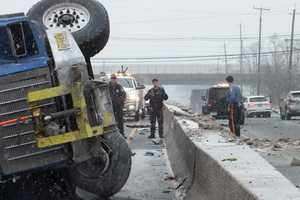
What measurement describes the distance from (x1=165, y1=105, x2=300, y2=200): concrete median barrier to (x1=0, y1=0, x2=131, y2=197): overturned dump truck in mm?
1195

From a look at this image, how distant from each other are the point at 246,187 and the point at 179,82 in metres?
118

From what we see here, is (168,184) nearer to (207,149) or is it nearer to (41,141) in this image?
(207,149)

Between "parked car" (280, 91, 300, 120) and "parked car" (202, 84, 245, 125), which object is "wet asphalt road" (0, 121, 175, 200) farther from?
"parked car" (280, 91, 300, 120)

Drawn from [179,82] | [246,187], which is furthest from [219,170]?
[179,82]

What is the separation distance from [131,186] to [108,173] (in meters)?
2.20

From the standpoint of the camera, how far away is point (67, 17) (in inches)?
368

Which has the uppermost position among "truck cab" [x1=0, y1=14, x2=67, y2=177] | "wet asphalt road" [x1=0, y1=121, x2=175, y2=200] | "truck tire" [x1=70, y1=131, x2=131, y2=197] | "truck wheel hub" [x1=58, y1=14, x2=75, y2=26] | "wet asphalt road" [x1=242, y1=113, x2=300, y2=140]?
"truck wheel hub" [x1=58, y1=14, x2=75, y2=26]

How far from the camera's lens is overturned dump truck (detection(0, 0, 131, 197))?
7.72 metres

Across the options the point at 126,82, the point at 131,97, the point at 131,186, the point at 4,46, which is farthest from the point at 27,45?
the point at 126,82

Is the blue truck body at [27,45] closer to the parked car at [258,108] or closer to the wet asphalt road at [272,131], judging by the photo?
the wet asphalt road at [272,131]

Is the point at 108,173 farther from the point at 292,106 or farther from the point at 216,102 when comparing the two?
the point at 292,106

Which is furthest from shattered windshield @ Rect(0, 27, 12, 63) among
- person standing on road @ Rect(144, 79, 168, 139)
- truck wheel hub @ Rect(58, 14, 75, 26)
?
person standing on road @ Rect(144, 79, 168, 139)

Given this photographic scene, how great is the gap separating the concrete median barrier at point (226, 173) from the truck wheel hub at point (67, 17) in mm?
2200

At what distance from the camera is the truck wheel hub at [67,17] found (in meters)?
9.32
